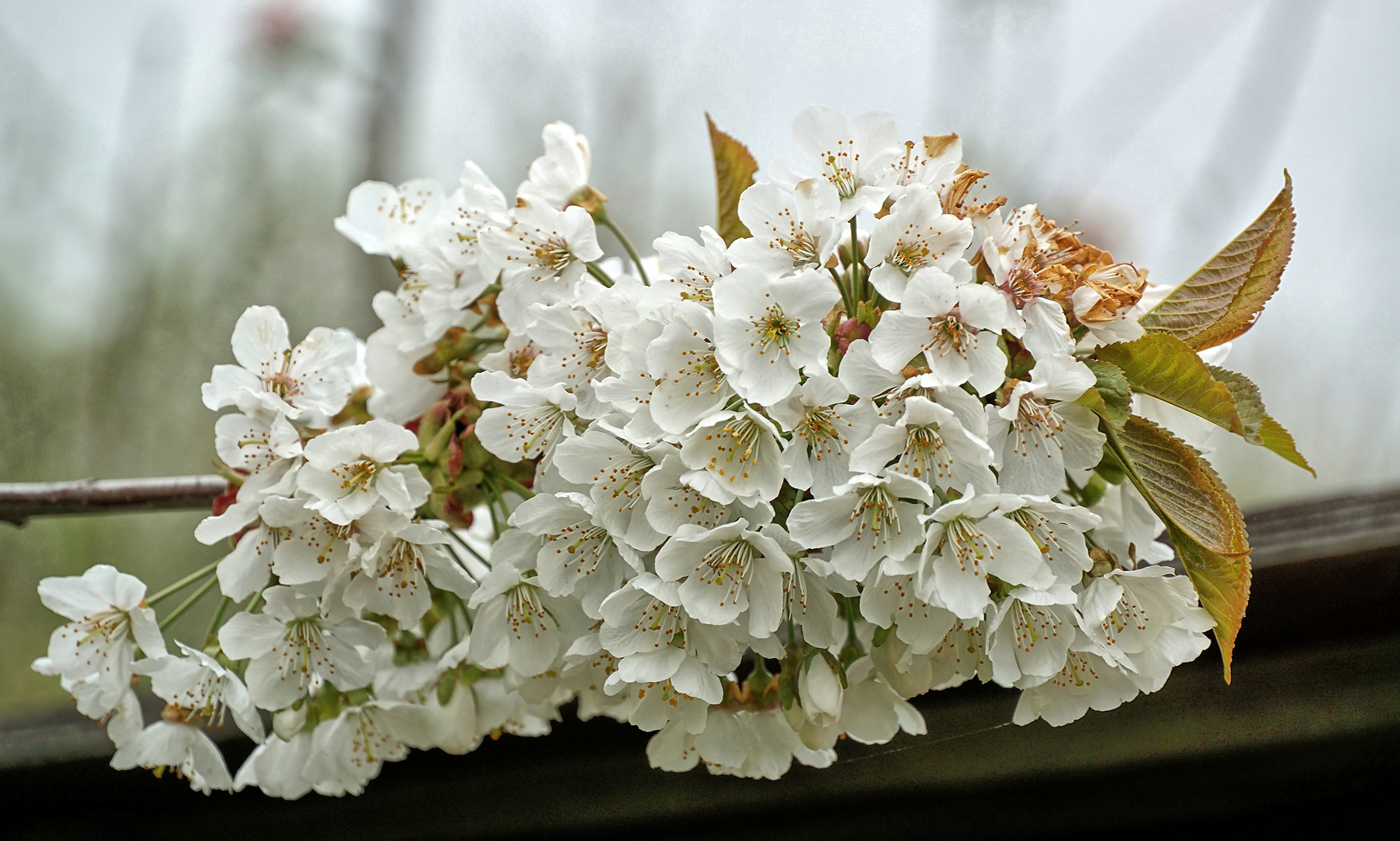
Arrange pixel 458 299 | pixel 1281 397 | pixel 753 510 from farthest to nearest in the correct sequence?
pixel 1281 397, pixel 458 299, pixel 753 510

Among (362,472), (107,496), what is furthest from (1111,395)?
(107,496)

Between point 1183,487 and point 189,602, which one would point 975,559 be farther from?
point 189,602

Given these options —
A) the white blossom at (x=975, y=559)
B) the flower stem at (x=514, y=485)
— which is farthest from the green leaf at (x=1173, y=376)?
the flower stem at (x=514, y=485)

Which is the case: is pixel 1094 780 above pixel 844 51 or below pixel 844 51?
below

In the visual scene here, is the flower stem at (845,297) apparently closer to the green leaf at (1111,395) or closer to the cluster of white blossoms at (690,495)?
the cluster of white blossoms at (690,495)

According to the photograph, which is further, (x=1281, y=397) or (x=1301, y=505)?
(x=1281, y=397)

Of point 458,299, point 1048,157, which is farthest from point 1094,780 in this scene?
point 1048,157

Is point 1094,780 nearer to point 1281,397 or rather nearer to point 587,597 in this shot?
point 587,597
